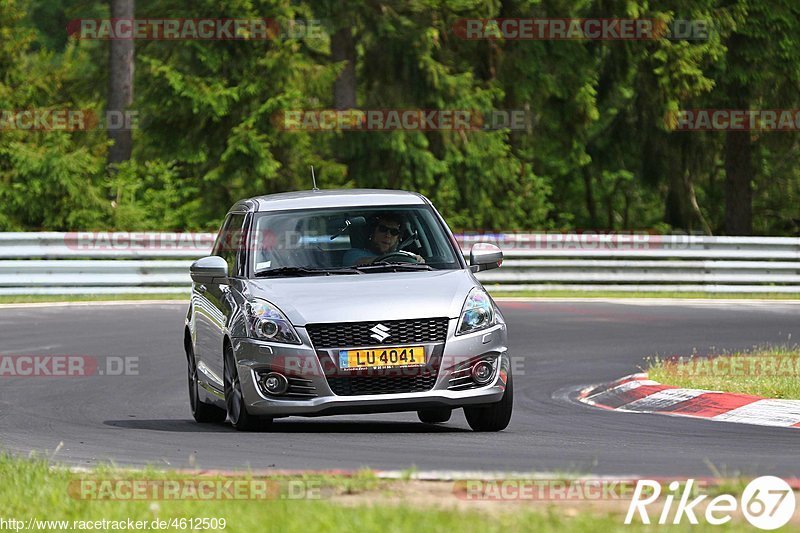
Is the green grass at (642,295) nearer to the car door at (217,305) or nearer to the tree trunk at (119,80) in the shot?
the tree trunk at (119,80)

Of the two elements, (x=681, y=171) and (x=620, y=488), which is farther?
(x=681, y=171)

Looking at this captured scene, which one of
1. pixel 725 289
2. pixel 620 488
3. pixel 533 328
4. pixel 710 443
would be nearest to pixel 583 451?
pixel 710 443

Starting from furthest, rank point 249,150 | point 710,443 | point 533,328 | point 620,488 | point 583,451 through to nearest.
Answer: point 249,150 → point 533,328 → point 710,443 → point 583,451 → point 620,488

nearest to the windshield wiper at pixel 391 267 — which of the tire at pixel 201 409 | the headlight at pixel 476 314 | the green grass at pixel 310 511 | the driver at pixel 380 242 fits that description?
the driver at pixel 380 242

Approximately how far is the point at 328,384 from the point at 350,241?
1.59m

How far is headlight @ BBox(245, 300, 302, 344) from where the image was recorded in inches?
416

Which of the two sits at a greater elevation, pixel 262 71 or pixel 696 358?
pixel 262 71

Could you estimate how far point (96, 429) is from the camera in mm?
11383

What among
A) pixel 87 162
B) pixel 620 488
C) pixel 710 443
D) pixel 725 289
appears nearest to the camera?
pixel 620 488

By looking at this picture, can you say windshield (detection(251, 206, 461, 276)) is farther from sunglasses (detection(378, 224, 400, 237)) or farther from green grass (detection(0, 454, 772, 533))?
green grass (detection(0, 454, 772, 533))

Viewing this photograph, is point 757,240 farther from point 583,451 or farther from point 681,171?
point 583,451

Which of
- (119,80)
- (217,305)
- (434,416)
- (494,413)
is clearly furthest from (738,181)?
(494,413)

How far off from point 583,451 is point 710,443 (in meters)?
1.14

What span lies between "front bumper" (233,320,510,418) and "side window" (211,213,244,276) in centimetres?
126
